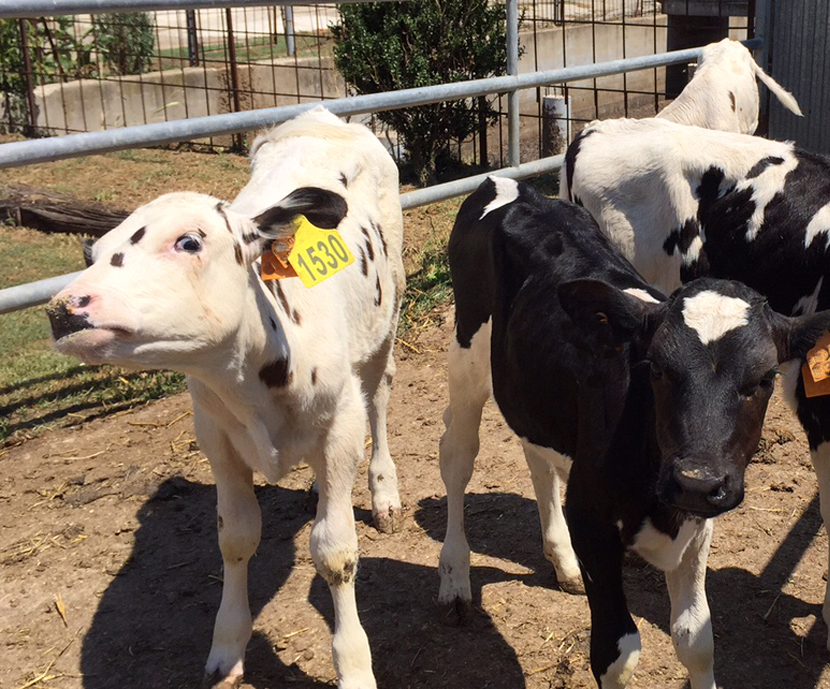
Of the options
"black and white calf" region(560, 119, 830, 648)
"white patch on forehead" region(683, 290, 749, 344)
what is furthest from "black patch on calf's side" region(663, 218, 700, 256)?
"white patch on forehead" region(683, 290, 749, 344)

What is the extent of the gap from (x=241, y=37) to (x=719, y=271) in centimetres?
1494

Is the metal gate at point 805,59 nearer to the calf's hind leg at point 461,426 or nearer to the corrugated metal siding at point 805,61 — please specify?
the corrugated metal siding at point 805,61

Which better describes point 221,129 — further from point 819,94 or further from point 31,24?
point 31,24

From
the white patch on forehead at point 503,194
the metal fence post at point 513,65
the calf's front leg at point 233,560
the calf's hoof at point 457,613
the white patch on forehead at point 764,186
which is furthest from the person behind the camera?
the metal fence post at point 513,65

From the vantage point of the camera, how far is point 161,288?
2.93 m

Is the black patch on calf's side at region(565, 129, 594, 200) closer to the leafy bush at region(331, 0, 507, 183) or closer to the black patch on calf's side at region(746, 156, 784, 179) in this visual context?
the black patch on calf's side at region(746, 156, 784, 179)

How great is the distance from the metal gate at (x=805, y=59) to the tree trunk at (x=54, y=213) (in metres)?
5.62

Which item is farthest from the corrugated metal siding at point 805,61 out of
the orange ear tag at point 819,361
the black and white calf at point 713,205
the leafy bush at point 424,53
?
the orange ear tag at point 819,361

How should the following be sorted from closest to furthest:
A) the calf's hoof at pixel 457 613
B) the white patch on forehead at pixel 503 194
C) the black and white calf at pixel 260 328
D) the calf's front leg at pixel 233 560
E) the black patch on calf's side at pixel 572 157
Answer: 1. the black and white calf at pixel 260 328
2. the calf's front leg at pixel 233 560
3. the calf's hoof at pixel 457 613
4. the white patch on forehead at pixel 503 194
5. the black patch on calf's side at pixel 572 157

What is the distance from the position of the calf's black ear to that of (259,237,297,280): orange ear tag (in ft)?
0.18

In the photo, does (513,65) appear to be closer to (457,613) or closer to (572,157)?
(572,157)

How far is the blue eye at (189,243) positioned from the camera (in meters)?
3.07

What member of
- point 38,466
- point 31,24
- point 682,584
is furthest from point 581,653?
point 31,24

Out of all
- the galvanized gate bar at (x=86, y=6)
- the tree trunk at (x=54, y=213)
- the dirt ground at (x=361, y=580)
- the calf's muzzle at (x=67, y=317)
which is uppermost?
the galvanized gate bar at (x=86, y=6)
